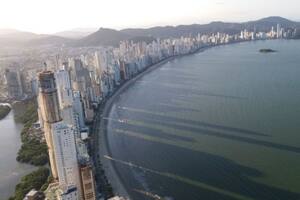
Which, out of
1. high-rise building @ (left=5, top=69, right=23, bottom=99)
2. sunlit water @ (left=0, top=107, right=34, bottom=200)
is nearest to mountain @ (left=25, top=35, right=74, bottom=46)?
high-rise building @ (left=5, top=69, right=23, bottom=99)

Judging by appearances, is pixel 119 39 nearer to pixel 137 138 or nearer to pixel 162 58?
pixel 162 58

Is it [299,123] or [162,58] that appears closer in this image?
[299,123]

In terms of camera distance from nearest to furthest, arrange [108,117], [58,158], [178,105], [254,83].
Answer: [58,158] → [108,117] → [178,105] → [254,83]

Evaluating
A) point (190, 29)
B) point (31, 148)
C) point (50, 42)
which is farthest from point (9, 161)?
point (190, 29)

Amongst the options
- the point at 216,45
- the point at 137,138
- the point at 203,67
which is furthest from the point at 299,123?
the point at 216,45

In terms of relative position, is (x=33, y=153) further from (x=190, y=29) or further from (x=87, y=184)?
(x=190, y=29)

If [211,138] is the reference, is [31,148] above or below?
below

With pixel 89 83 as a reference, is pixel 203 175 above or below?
below
